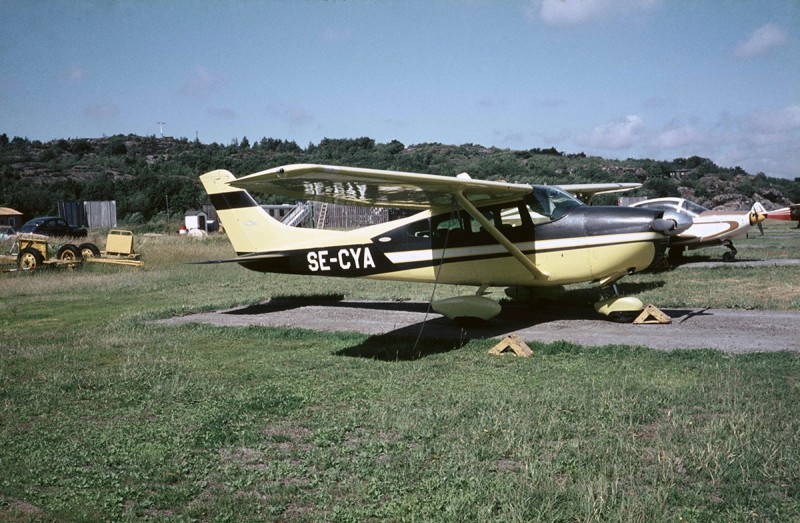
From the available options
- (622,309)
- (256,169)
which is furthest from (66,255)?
(256,169)

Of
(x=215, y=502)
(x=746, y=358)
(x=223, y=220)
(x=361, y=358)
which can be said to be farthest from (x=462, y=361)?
(x=223, y=220)

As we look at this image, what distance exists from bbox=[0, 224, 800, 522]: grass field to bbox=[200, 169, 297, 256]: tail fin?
4.12 meters

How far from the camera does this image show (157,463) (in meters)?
4.71

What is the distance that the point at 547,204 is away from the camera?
1052 centimetres

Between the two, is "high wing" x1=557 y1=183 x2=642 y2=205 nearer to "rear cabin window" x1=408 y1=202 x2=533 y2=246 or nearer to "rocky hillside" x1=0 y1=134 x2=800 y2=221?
"rear cabin window" x1=408 y1=202 x2=533 y2=246

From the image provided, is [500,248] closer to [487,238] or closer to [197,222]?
[487,238]

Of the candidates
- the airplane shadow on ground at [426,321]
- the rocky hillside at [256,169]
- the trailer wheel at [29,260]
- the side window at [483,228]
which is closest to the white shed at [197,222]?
the rocky hillside at [256,169]

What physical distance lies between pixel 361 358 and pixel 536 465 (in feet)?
13.7

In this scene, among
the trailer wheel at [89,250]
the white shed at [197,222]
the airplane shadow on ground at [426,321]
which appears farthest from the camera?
the white shed at [197,222]

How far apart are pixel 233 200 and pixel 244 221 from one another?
571 millimetres

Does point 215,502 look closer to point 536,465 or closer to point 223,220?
point 536,465

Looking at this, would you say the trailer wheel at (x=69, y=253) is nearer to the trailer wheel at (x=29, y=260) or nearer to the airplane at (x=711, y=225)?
the trailer wheel at (x=29, y=260)

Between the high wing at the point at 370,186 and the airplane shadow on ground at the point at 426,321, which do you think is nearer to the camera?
the high wing at the point at 370,186

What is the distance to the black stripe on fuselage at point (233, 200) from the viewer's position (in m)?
13.8
